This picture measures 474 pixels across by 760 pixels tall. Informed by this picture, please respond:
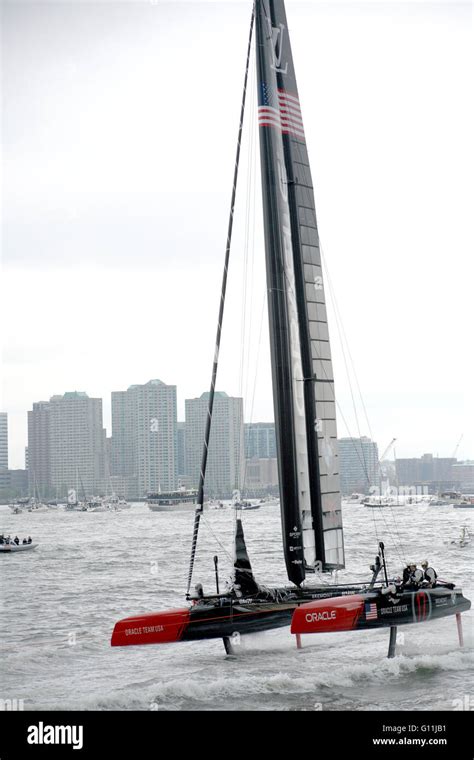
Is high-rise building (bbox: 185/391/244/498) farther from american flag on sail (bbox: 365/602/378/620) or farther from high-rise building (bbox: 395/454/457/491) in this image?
american flag on sail (bbox: 365/602/378/620)

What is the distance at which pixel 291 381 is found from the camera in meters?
10.2

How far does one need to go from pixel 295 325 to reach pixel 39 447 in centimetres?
8737

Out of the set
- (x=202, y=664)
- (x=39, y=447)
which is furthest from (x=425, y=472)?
(x=202, y=664)

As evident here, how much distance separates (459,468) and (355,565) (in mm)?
66739

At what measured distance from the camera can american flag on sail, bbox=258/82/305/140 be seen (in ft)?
34.2

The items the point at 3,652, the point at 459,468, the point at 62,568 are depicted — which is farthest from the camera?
the point at 459,468

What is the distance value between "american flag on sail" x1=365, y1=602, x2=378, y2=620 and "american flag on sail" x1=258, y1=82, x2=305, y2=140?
5.43 meters

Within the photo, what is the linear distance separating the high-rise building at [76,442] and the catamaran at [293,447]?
82435 mm

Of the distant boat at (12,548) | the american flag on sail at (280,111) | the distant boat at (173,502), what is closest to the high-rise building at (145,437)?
the distant boat at (173,502)

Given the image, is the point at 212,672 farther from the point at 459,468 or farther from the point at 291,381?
the point at 459,468

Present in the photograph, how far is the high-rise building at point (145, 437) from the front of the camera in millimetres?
90562

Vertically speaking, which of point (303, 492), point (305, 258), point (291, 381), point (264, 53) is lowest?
point (303, 492)

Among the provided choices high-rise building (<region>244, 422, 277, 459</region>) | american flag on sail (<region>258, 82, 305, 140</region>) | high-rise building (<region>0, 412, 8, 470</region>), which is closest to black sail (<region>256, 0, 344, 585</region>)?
american flag on sail (<region>258, 82, 305, 140</region>)
